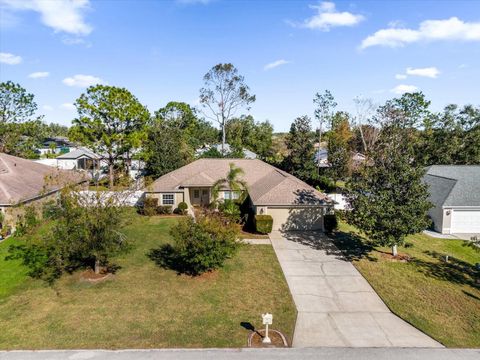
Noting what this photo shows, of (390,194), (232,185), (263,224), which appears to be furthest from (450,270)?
(232,185)

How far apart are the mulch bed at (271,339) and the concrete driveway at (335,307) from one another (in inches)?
19.2

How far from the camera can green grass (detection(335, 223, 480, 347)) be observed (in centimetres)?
1308

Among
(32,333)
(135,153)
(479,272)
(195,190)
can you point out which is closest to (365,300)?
(479,272)

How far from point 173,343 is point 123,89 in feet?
118

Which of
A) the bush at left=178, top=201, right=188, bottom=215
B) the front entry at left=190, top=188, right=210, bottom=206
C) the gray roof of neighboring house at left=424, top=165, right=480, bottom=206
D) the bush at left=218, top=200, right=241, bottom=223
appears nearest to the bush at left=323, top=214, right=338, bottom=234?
the bush at left=218, top=200, right=241, bottom=223

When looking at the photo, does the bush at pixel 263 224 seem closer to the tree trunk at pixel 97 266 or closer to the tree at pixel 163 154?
the tree trunk at pixel 97 266

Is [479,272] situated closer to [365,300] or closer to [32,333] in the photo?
[365,300]

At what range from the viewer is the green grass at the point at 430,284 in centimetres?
1308

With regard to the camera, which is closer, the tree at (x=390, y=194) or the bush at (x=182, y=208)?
the tree at (x=390, y=194)

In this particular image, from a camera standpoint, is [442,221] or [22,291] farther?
[442,221]

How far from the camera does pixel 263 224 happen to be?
23.5 metres

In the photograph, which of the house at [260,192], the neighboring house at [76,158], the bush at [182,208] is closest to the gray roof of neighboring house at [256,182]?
the house at [260,192]

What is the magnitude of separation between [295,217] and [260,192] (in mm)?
3661

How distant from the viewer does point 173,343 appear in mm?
11547
